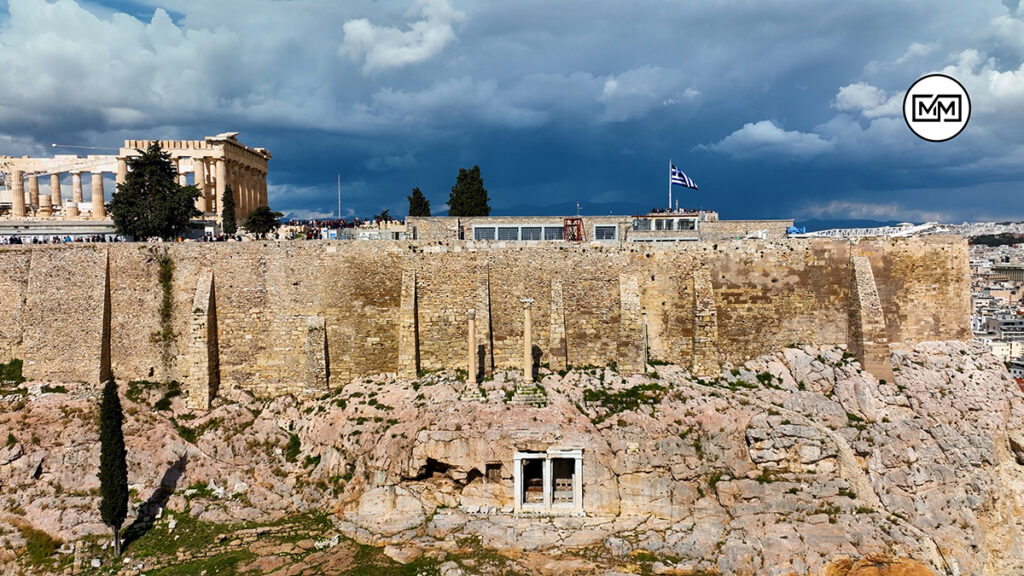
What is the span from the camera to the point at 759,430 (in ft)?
95.6

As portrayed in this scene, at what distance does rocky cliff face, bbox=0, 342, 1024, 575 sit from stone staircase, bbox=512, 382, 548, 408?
10 cm

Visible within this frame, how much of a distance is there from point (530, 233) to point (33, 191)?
42.9 metres

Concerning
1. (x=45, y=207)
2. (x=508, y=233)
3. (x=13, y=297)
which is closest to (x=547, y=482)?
(x=508, y=233)

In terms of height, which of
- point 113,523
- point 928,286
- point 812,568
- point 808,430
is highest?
point 928,286

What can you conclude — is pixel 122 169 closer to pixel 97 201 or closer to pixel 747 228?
pixel 97 201

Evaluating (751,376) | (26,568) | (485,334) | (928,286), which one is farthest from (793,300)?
(26,568)

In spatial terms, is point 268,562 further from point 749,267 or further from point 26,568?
point 749,267

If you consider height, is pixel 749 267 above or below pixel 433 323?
above

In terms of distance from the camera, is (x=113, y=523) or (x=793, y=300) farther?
(x=793, y=300)

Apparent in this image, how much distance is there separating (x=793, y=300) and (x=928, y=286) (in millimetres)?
7410

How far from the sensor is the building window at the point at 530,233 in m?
43.2

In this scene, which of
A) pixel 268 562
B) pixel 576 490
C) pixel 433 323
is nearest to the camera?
pixel 268 562

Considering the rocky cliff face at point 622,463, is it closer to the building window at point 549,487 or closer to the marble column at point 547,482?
the building window at point 549,487

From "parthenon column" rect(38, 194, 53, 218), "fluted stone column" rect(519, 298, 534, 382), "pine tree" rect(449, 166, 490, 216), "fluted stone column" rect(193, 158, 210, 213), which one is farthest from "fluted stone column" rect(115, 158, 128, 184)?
"fluted stone column" rect(519, 298, 534, 382)
